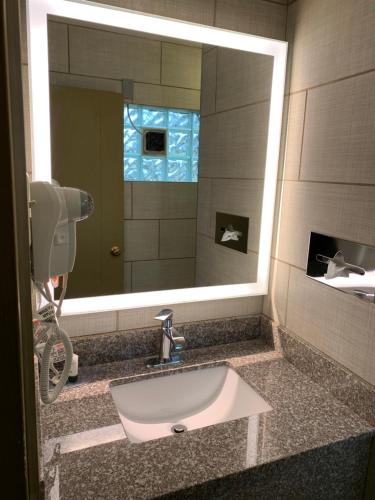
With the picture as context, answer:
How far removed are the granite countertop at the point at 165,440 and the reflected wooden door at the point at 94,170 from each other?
11.5 inches

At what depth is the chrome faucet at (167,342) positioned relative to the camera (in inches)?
48.3

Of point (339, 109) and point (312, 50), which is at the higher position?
point (312, 50)

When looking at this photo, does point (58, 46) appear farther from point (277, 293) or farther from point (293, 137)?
point (277, 293)

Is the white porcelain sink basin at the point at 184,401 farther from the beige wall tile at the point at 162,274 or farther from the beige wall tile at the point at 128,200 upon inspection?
the beige wall tile at the point at 128,200

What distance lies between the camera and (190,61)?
47.9 inches

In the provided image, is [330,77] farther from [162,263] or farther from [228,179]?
[162,263]

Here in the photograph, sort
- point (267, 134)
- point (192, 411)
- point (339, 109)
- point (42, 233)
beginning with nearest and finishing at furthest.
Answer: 1. point (42, 233)
2. point (339, 109)
3. point (192, 411)
4. point (267, 134)

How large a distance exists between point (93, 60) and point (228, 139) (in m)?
0.50

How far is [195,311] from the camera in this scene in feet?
A: 4.42

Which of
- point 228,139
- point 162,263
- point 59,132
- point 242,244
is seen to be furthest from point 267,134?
point 59,132

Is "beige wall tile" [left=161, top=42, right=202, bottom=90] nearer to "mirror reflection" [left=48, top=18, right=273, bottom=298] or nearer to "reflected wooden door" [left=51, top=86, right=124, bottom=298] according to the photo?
"mirror reflection" [left=48, top=18, right=273, bottom=298]

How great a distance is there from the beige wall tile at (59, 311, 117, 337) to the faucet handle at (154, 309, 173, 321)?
0.46ft

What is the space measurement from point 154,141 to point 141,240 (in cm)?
32

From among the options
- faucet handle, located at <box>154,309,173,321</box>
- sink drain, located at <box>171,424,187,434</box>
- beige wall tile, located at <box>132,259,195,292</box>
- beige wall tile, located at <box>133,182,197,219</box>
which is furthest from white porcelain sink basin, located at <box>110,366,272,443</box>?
beige wall tile, located at <box>133,182,197,219</box>
